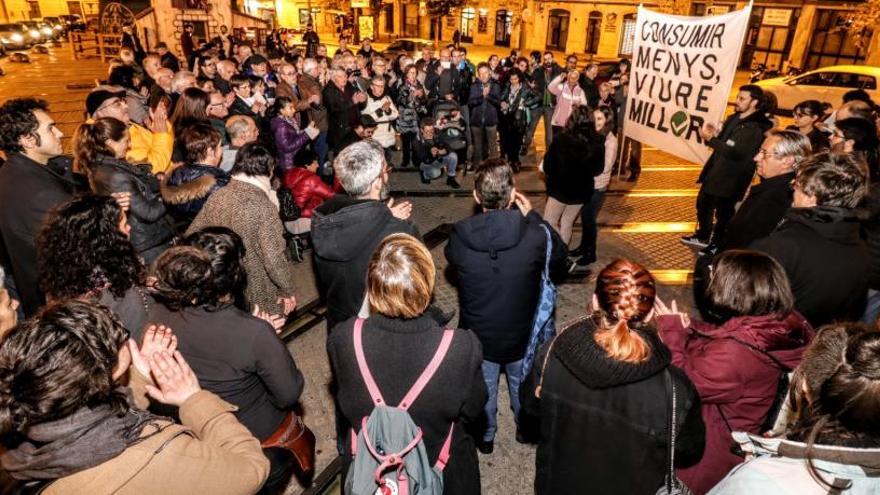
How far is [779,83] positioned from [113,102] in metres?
20.9

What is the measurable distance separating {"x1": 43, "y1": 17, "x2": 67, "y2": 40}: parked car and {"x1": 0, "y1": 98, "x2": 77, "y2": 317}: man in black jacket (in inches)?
1659

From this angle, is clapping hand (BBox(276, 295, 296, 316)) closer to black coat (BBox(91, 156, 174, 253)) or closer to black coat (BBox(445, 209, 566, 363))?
black coat (BBox(91, 156, 174, 253))

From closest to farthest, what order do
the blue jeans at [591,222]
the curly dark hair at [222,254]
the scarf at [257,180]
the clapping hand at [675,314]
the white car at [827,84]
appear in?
the curly dark hair at [222,254] < the clapping hand at [675,314] < the scarf at [257,180] < the blue jeans at [591,222] < the white car at [827,84]

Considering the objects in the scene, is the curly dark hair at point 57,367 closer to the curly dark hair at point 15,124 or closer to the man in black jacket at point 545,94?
the curly dark hair at point 15,124

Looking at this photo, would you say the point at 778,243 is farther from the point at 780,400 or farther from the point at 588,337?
the point at 588,337

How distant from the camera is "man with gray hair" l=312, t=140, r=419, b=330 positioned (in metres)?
3.31

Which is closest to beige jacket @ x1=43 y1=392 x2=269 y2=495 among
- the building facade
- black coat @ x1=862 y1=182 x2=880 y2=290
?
black coat @ x1=862 y1=182 x2=880 y2=290

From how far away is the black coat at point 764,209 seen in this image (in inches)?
180

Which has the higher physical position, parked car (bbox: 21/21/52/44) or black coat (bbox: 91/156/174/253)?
parked car (bbox: 21/21/52/44)

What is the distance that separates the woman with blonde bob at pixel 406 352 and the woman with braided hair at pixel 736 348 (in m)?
1.11

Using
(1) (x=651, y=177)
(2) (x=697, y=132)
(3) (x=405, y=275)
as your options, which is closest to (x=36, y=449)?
(3) (x=405, y=275)

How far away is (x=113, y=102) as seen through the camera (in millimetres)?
5090

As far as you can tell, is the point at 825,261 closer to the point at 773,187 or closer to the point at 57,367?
the point at 773,187

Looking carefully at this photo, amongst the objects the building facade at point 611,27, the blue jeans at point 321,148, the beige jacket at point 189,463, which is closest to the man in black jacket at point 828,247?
the beige jacket at point 189,463
